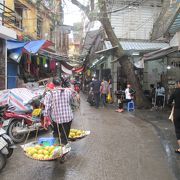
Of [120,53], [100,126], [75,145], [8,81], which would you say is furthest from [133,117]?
[75,145]

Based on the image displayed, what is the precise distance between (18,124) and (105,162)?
10.6ft

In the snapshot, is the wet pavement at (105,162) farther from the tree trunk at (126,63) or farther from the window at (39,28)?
the window at (39,28)

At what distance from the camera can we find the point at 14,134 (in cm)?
890

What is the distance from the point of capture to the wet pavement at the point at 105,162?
19.9ft

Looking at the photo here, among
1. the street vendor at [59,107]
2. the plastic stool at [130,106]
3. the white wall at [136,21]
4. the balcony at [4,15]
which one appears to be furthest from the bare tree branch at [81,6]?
the street vendor at [59,107]

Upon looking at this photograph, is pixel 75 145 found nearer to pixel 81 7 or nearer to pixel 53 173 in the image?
pixel 53 173

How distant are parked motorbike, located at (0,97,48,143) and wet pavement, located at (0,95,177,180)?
0.79 m

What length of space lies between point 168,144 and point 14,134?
4.34 metres

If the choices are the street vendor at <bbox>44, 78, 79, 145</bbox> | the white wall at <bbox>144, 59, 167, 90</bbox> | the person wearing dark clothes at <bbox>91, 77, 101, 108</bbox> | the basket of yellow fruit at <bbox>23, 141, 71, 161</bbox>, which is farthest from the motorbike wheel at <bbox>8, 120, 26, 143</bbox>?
the white wall at <bbox>144, 59, 167, 90</bbox>

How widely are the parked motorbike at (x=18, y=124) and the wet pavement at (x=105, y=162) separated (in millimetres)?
793

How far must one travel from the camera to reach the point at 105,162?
23.0 ft

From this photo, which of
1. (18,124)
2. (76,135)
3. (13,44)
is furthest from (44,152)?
(13,44)

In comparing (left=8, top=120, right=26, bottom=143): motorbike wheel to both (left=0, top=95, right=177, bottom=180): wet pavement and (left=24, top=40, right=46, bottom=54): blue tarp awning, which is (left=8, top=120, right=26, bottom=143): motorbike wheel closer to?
(left=0, top=95, right=177, bottom=180): wet pavement

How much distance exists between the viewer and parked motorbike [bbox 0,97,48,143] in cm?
872
